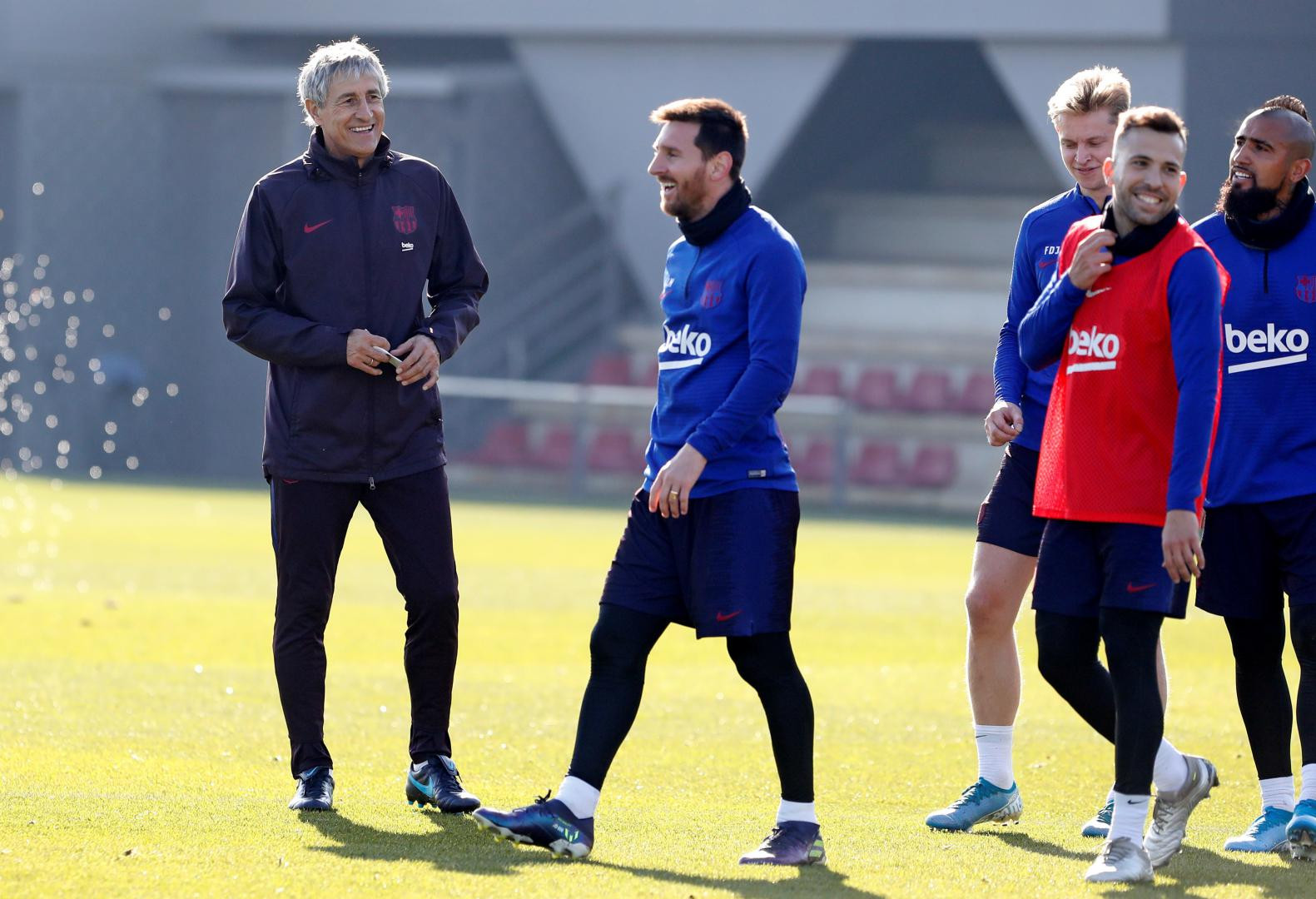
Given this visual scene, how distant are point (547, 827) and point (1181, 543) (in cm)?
170

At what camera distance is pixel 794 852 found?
490cm

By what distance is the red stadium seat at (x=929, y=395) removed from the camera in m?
25.6

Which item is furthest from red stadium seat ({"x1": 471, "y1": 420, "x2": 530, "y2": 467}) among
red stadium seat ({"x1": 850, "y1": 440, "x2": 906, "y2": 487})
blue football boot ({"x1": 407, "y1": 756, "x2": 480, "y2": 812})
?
blue football boot ({"x1": 407, "y1": 756, "x2": 480, "y2": 812})

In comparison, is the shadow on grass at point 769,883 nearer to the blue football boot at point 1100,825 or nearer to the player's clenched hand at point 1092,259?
the blue football boot at point 1100,825

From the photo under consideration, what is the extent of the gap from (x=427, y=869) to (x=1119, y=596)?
5.90 feet

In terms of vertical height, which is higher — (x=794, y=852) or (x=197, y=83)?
(x=197, y=83)

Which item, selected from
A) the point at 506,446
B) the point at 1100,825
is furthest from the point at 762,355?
the point at 506,446

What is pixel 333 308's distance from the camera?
18.5ft

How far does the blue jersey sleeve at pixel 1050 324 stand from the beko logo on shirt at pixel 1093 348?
4cm

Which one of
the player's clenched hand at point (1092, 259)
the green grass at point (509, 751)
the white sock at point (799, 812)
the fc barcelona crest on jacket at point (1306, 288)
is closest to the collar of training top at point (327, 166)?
the green grass at point (509, 751)

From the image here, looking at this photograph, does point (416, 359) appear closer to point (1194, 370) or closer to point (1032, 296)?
point (1032, 296)

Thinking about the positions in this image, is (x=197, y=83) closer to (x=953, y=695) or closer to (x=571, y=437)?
(x=571, y=437)

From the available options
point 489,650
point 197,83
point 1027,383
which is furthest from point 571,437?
point 1027,383

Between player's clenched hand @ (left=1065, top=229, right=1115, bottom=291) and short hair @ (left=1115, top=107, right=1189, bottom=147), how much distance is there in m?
0.24
